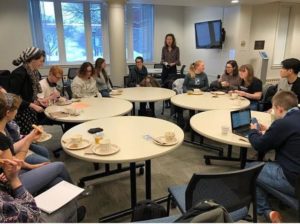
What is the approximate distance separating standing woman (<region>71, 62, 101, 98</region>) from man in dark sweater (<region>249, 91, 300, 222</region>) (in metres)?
2.47

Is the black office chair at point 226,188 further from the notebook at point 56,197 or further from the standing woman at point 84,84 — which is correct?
the standing woman at point 84,84

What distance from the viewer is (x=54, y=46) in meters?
6.51

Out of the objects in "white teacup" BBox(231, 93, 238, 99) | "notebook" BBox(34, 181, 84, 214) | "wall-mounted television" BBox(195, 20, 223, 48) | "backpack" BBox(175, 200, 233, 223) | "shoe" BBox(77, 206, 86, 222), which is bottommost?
"shoe" BBox(77, 206, 86, 222)

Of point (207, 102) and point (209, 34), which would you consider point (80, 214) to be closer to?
point (207, 102)

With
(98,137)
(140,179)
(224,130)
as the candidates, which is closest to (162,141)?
(98,137)

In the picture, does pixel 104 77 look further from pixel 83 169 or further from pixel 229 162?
pixel 229 162

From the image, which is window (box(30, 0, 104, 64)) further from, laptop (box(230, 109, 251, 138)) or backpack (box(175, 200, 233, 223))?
backpack (box(175, 200, 233, 223))

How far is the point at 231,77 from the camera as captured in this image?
3.90 m

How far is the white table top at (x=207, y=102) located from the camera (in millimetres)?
2938

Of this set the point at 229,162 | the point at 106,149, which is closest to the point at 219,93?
the point at 229,162

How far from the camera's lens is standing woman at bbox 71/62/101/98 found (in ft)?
11.7

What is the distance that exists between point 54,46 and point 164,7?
3317 millimetres

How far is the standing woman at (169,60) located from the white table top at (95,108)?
7.73ft

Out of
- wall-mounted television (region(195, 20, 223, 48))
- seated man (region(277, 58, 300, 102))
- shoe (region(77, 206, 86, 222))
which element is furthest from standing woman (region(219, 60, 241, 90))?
shoe (region(77, 206, 86, 222))
